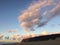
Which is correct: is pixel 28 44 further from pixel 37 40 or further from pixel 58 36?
pixel 58 36

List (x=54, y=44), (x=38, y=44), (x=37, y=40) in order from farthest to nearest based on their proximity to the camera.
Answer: (x=37, y=40) < (x=38, y=44) < (x=54, y=44)

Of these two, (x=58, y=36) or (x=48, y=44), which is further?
(x=58, y=36)

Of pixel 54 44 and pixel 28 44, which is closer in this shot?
pixel 54 44

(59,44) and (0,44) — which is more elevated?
(0,44)

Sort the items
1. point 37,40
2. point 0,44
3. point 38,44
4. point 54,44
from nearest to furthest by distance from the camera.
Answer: point 54,44, point 38,44, point 37,40, point 0,44

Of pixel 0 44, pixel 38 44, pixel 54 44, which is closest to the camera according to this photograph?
pixel 54 44

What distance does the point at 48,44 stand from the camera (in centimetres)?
129

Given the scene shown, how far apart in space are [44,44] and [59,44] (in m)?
0.13

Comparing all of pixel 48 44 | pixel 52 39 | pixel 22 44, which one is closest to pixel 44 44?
pixel 48 44

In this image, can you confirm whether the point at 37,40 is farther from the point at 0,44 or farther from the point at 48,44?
the point at 0,44

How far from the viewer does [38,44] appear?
Result: 1.39 m

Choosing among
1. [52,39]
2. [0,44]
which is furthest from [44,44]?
[0,44]

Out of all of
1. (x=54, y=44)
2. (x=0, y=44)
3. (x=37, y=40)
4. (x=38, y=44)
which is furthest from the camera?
(x=0, y=44)

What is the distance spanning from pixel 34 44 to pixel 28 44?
9cm
